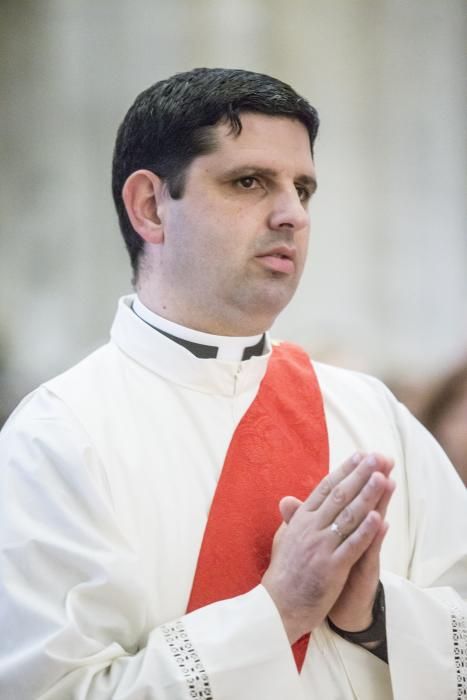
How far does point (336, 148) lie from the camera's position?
7.42m

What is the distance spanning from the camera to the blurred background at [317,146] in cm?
727

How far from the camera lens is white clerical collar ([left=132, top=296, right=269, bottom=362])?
276 centimetres

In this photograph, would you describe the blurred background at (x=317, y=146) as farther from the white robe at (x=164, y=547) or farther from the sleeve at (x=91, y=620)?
the sleeve at (x=91, y=620)

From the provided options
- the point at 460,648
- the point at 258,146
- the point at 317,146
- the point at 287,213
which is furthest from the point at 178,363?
the point at 317,146

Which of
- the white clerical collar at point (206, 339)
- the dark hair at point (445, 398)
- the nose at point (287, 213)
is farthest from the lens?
the dark hair at point (445, 398)

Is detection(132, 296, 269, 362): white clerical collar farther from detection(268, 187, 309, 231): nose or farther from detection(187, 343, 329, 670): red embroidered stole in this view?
detection(268, 187, 309, 231): nose

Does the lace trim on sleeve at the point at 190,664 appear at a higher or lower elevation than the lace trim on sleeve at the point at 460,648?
Answer: higher

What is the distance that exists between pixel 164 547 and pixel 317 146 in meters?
5.21

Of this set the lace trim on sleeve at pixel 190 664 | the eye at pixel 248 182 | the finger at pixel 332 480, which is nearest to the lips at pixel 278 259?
the eye at pixel 248 182

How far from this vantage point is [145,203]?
9.30 ft

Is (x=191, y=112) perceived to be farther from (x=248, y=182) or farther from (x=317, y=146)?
(x=317, y=146)

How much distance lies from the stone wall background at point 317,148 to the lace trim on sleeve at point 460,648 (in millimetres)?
4617

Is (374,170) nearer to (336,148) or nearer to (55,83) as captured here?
(336,148)

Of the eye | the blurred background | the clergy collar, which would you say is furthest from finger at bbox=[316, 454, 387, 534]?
the blurred background
